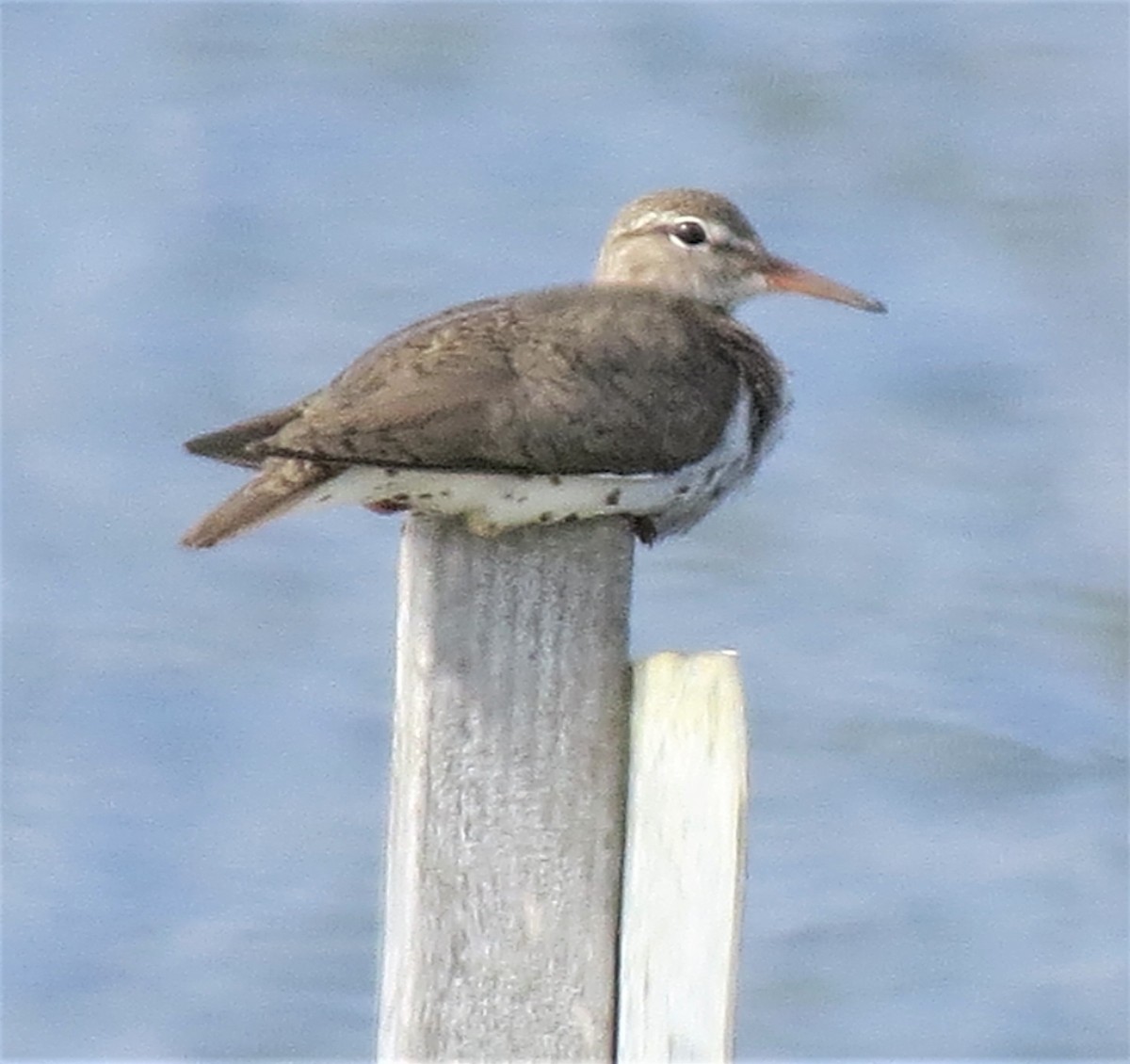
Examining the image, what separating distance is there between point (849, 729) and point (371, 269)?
2840mm

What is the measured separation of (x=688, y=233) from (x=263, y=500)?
2.15 meters

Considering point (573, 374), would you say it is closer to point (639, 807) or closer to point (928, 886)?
point (639, 807)

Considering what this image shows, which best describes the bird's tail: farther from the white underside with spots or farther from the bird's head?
the bird's head

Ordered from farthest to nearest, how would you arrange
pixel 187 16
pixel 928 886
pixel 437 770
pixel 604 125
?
pixel 187 16 → pixel 604 125 → pixel 928 886 → pixel 437 770

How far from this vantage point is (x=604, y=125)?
1327cm

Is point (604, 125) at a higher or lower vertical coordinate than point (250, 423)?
higher

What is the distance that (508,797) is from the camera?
5.36 m

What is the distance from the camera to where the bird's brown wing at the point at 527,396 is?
6023 mm

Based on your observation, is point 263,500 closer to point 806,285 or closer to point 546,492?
point 546,492

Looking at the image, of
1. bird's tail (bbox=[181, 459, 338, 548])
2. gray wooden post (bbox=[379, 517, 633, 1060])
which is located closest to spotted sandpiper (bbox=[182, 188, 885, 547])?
bird's tail (bbox=[181, 459, 338, 548])

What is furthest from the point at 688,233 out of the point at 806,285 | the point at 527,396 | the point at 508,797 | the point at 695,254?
A: the point at 508,797

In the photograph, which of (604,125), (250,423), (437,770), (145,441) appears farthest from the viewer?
(604,125)

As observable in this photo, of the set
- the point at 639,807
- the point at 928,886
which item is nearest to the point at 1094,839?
the point at 928,886

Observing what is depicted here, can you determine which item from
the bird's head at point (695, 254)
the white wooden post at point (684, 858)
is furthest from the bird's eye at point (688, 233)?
the white wooden post at point (684, 858)
